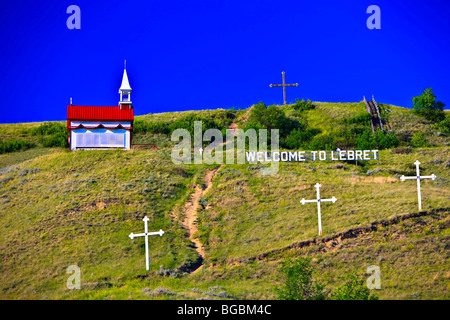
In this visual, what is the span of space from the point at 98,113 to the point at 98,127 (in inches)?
74.5

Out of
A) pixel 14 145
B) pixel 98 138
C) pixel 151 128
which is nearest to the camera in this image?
pixel 98 138

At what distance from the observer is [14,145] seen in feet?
262

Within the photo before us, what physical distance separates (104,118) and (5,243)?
23932 millimetres

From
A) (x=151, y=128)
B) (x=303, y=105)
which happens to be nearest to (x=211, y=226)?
(x=151, y=128)

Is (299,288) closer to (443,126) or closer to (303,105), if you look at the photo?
(443,126)

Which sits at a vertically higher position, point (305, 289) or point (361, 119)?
point (361, 119)

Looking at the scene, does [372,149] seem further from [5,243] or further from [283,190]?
[5,243]

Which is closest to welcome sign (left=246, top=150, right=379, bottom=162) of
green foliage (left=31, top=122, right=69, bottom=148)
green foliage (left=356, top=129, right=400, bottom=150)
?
green foliage (left=356, top=129, right=400, bottom=150)

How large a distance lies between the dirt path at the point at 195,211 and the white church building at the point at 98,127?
12.6 m

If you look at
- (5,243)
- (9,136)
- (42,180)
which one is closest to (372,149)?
(42,180)

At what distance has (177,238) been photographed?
42219mm

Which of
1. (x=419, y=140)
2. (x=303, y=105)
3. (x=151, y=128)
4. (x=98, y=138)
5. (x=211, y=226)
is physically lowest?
(x=211, y=226)

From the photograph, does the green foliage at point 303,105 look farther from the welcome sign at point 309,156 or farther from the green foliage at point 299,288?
the green foliage at point 299,288

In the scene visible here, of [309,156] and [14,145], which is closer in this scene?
[309,156]
